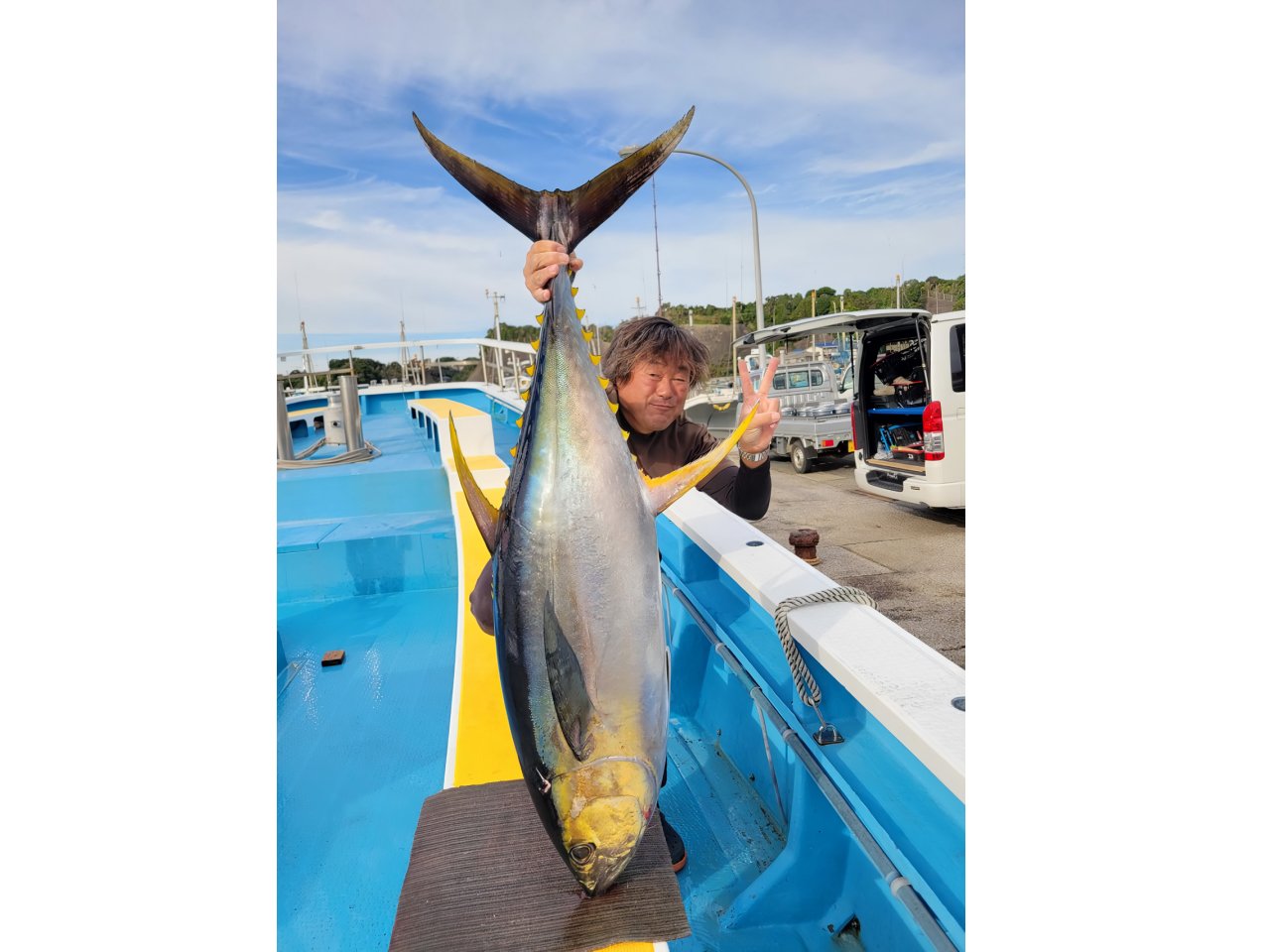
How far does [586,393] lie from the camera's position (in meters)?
1.30

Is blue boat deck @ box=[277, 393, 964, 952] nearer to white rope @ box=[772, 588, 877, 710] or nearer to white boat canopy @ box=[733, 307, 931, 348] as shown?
white rope @ box=[772, 588, 877, 710]

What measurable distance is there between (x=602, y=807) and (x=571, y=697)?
7.4 inches

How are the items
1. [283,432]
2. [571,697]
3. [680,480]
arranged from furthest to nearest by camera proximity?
[283,432]
[680,480]
[571,697]

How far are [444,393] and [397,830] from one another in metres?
14.2

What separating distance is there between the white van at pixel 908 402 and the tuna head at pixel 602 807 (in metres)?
5.72

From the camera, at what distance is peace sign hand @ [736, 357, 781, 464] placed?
1.57 meters

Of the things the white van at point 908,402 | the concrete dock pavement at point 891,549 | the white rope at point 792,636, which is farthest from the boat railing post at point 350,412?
the white rope at point 792,636

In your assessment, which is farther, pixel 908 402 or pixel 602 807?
pixel 908 402

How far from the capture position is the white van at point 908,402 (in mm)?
6156

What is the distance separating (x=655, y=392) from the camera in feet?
6.57

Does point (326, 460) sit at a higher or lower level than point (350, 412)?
lower

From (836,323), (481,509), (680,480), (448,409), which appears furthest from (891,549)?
(481,509)

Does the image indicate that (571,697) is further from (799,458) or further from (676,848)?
(799,458)

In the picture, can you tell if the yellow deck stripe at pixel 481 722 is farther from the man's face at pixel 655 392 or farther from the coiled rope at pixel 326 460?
the coiled rope at pixel 326 460
